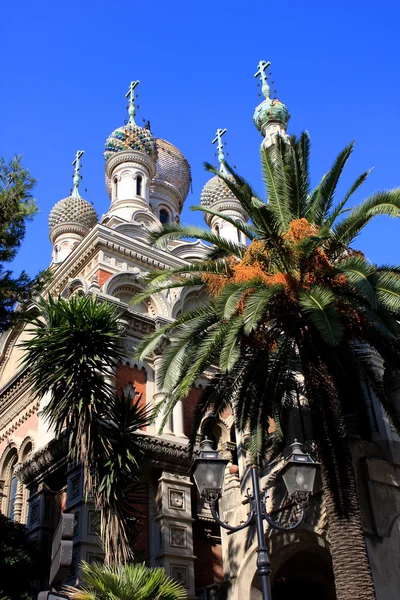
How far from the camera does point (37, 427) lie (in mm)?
18891

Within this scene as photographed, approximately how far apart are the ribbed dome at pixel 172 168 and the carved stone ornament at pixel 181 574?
19.6 m

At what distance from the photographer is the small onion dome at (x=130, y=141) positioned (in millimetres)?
26672

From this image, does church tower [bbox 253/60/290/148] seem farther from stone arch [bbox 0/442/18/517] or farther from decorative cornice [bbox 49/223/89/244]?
stone arch [bbox 0/442/18/517]

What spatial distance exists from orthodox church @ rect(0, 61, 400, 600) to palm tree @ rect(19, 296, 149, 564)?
5.71 feet

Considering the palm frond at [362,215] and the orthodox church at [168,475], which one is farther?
the orthodox church at [168,475]

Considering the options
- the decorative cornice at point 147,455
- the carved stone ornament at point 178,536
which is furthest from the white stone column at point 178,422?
the carved stone ornament at point 178,536

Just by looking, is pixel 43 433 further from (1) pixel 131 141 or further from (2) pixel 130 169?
(1) pixel 131 141

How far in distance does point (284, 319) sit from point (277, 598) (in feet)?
23.1

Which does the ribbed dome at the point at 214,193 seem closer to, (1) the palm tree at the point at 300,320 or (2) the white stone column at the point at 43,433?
(2) the white stone column at the point at 43,433

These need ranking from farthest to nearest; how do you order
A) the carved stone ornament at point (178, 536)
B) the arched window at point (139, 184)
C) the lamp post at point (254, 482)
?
1. the arched window at point (139, 184)
2. the carved stone ornament at point (178, 536)
3. the lamp post at point (254, 482)

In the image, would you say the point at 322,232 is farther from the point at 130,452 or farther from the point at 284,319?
the point at 130,452

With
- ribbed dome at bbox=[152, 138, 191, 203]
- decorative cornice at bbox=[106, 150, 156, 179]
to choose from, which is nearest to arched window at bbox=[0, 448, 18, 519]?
decorative cornice at bbox=[106, 150, 156, 179]

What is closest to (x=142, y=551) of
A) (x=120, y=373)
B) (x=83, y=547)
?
(x=83, y=547)

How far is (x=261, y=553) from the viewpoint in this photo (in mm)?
7699
